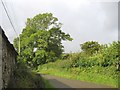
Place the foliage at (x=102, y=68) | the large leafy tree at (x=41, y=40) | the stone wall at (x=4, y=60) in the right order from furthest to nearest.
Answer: the large leafy tree at (x=41, y=40) → the foliage at (x=102, y=68) → the stone wall at (x=4, y=60)

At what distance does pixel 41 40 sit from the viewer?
51.5 meters

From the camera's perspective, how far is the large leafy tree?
51938 millimetres

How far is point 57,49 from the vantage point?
54250 millimetres

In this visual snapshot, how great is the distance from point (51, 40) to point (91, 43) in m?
8.49

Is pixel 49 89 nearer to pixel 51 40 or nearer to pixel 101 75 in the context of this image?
pixel 101 75

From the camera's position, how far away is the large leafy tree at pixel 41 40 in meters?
51.9

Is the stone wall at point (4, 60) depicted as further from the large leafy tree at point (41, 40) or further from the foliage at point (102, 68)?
the large leafy tree at point (41, 40)

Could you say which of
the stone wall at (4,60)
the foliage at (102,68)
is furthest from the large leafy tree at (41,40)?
the stone wall at (4,60)

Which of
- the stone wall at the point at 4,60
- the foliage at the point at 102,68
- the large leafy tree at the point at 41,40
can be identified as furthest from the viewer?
the large leafy tree at the point at 41,40

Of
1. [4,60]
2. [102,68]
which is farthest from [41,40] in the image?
[4,60]

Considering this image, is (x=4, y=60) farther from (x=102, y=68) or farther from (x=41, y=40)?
(x=41, y=40)

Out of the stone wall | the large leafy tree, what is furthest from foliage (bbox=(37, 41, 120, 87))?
the large leafy tree

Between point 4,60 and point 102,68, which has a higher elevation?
point 4,60

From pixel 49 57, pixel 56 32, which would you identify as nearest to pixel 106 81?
pixel 49 57
